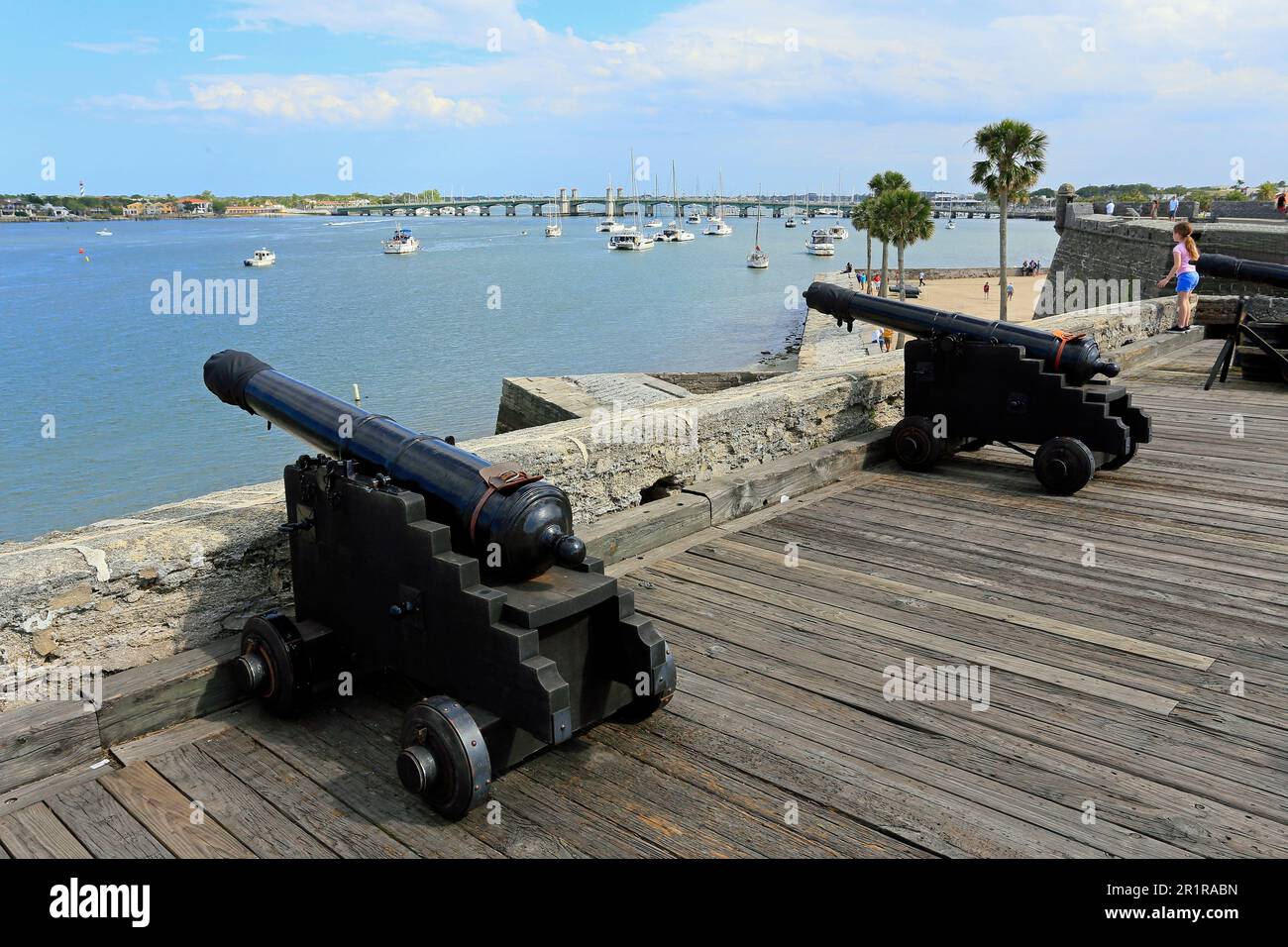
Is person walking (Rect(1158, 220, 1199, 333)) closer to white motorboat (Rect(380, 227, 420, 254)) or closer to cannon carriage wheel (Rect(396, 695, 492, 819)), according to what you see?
cannon carriage wheel (Rect(396, 695, 492, 819))

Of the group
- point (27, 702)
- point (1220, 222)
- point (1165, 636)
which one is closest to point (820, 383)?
point (1165, 636)

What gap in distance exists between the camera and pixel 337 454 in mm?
3207

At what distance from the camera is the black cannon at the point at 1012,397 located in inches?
210

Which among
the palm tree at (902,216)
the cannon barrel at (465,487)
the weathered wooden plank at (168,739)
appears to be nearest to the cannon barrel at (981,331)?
the cannon barrel at (465,487)

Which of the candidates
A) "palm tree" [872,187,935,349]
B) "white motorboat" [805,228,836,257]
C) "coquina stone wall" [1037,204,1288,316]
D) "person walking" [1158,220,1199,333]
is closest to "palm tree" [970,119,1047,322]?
"coquina stone wall" [1037,204,1288,316]

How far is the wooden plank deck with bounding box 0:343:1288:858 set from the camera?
2.47m

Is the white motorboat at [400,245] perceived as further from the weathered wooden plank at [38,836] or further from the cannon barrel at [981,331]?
the weathered wooden plank at [38,836]

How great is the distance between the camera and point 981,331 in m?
5.57

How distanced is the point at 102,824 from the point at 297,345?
45.2 meters

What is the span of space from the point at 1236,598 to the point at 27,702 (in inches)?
162

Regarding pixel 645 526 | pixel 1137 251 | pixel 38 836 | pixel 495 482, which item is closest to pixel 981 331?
pixel 645 526
